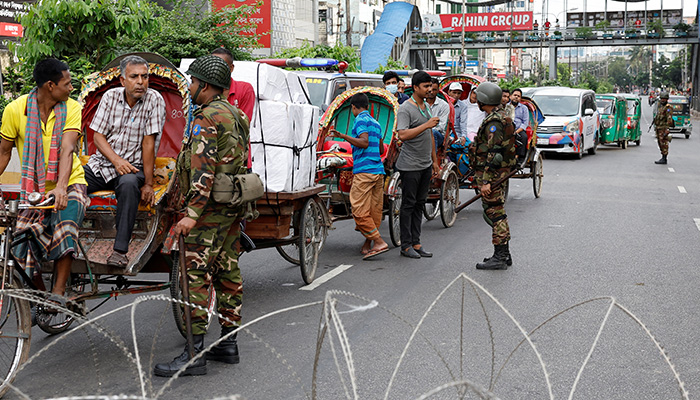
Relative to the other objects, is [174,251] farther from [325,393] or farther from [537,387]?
[537,387]

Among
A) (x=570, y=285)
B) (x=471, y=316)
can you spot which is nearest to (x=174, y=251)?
(x=471, y=316)

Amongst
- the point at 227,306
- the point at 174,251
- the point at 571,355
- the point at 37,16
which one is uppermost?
the point at 37,16

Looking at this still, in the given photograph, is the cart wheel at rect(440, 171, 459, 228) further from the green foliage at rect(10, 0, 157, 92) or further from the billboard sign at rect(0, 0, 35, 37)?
the billboard sign at rect(0, 0, 35, 37)

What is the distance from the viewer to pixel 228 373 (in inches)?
202

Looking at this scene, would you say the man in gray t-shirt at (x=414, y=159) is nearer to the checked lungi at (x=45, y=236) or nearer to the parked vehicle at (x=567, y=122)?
the checked lungi at (x=45, y=236)

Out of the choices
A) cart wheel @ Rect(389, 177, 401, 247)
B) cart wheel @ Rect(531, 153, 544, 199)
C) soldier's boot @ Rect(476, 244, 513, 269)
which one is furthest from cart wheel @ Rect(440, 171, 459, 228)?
cart wheel @ Rect(531, 153, 544, 199)

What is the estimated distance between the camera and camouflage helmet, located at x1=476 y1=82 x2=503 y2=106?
8.50 metres

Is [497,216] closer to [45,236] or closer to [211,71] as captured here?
[211,71]

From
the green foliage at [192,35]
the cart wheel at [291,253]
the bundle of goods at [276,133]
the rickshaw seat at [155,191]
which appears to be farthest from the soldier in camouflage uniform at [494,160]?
the green foliage at [192,35]

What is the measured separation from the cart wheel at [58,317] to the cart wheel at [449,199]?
629 cm

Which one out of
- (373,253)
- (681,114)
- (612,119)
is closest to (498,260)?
(373,253)

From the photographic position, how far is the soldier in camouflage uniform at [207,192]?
499 centimetres

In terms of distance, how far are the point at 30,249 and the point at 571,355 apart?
11.8 ft

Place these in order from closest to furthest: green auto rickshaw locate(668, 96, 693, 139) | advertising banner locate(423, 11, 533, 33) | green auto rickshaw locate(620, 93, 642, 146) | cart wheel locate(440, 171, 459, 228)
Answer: cart wheel locate(440, 171, 459, 228) → green auto rickshaw locate(620, 93, 642, 146) → green auto rickshaw locate(668, 96, 693, 139) → advertising banner locate(423, 11, 533, 33)
